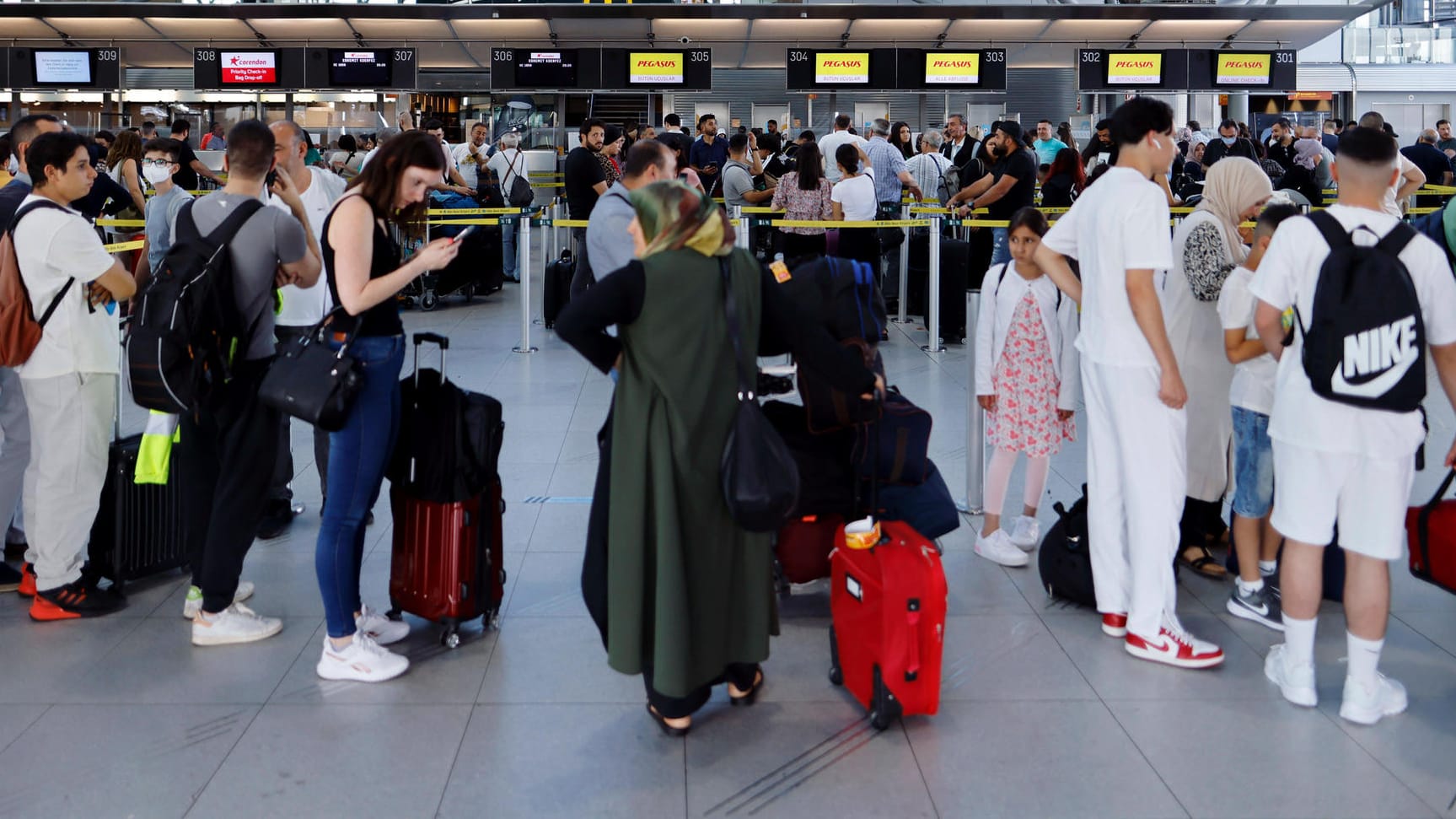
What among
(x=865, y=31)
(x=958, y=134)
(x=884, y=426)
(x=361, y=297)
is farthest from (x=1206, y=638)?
(x=865, y=31)

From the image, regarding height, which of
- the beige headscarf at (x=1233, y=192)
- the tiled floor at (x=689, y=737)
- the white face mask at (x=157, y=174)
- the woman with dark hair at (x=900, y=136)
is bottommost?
the tiled floor at (x=689, y=737)

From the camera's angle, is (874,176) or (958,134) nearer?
(874,176)

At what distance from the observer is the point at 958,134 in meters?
14.9

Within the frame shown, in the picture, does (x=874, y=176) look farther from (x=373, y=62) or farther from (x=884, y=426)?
(x=373, y=62)

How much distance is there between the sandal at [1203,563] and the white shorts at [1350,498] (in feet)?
4.49

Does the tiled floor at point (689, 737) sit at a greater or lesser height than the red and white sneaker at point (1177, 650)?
lesser

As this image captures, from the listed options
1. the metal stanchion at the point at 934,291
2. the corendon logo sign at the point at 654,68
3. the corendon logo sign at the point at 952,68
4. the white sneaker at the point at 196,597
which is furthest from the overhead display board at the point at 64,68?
the white sneaker at the point at 196,597

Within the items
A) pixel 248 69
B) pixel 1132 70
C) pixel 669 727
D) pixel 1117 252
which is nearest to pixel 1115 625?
pixel 1117 252

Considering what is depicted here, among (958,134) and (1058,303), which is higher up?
(958,134)

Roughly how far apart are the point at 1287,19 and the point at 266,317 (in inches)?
840

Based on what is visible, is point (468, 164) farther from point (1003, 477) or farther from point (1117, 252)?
point (1117, 252)

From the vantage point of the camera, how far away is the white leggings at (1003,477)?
540 centimetres

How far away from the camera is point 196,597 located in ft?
15.4

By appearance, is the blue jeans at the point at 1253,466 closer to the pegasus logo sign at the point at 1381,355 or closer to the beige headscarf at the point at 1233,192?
the beige headscarf at the point at 1233,192
